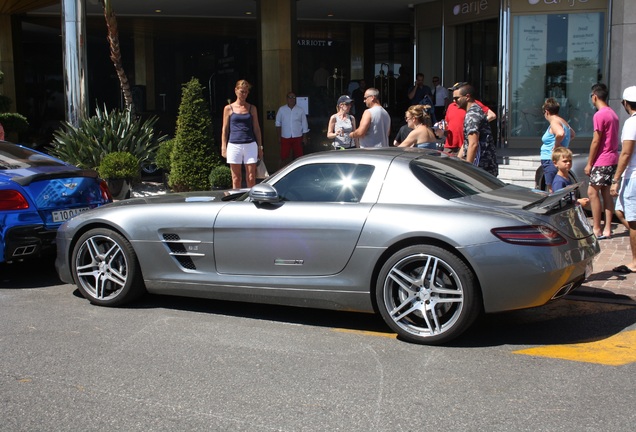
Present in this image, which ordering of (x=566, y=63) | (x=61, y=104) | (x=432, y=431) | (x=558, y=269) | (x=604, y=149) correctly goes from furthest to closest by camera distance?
(x=61, y=104) → (x=566, y=63) → (x=604, y=149) → (x=558, y=269) → (x=432, y=431)

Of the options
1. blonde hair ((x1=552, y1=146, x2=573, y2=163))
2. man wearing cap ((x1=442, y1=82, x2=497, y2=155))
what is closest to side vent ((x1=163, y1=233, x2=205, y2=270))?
blonde hair ((x1=552, y1=146, x2=573, y2=163))

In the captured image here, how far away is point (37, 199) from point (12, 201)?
242 millimetres

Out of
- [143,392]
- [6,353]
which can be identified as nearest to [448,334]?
[143,392]

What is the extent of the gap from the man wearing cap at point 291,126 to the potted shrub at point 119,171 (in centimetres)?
499

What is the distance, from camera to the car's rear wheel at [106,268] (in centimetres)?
622

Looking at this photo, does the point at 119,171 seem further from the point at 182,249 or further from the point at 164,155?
the point at 182,249

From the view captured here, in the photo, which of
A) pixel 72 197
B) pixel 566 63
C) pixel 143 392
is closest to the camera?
pixel 143 392

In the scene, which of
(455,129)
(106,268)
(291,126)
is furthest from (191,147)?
(106,268)

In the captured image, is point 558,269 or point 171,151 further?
point 171,151

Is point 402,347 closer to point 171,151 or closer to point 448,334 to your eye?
point 448,334

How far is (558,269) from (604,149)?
4.04m

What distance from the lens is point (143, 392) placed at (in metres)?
4.38

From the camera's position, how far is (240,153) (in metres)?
10.6

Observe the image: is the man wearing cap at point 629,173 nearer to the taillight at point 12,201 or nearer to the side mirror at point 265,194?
the side mirror at point 265,194
